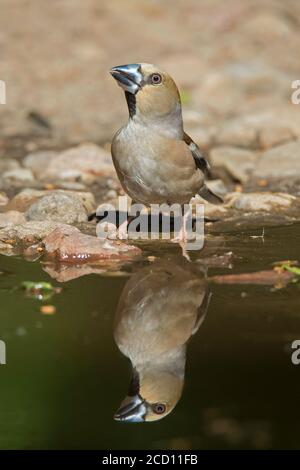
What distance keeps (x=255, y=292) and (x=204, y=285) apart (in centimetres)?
29

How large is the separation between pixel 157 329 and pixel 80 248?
1.36 metres

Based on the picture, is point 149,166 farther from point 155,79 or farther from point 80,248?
point 80,248

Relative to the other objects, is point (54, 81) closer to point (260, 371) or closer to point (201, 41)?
point (201, 41)

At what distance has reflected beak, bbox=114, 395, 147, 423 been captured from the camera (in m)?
3.58

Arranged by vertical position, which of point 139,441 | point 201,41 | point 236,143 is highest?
point 201,41

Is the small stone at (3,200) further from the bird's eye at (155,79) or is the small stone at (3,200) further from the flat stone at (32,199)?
the bird's eye at (155,79)

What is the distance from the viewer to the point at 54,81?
37.1ft

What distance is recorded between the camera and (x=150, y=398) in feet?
12.3

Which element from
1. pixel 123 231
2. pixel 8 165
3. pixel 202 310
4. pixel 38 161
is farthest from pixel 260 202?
pixel 202 310

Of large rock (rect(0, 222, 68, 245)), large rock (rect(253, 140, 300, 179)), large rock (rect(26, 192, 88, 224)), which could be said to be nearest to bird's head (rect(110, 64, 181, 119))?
large rock (rect(0, 222, 68, 245))

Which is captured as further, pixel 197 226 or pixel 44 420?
pixel 197 226

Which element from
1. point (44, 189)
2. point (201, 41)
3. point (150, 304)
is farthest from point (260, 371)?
point (201, 41)

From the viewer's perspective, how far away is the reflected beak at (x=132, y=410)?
11.7 feet

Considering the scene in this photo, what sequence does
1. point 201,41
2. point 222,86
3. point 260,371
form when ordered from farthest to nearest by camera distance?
1. point 201,41
2. point 222,86
3. point 260,371
